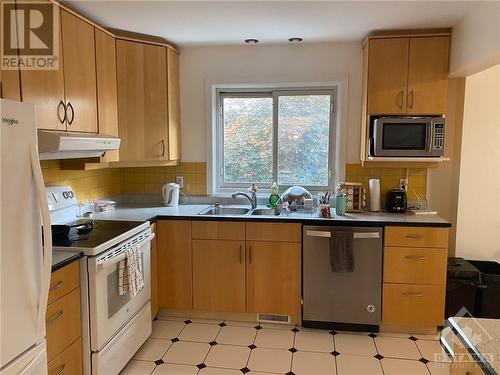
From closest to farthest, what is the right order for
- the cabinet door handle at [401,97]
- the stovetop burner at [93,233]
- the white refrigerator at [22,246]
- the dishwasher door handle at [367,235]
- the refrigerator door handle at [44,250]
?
the white refrigerator at [22,246] → the refrigerator door handle at [44,250] → the stovetop burner at [93,233] → the dishwasher door handle at [367,235] → the cabinet door handle at [401,97]

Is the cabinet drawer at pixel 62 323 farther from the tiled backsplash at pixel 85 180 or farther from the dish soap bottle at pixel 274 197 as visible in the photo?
the dish soap bottle at pixel 274 197

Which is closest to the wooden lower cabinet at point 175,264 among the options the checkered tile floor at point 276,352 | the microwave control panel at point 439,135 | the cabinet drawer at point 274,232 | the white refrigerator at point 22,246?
the checkered tile floor at point 276,352

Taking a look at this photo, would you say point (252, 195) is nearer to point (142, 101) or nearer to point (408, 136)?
point (142, 101)

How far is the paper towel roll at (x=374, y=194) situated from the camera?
10.5ft

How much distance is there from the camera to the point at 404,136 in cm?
298

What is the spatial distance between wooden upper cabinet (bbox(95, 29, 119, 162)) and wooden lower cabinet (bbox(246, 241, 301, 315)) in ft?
4.41

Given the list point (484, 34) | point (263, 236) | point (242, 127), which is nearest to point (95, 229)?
point (263, 236)

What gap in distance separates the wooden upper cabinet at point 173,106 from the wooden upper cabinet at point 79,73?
0.70 m

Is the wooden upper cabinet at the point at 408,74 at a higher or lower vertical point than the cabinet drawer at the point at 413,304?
higher

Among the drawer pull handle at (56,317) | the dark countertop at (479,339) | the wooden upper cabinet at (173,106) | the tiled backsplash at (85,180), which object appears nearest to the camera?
the dark countertop at (479,339)

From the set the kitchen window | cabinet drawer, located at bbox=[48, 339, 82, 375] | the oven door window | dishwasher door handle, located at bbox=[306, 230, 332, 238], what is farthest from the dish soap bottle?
cabinet drawer, located at bbox=[48, 339, 82, 375]

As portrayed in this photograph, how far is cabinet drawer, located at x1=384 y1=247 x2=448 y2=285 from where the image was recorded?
2.78 meters

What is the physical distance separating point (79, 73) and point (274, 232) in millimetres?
1740

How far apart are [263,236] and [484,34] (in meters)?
1.97
